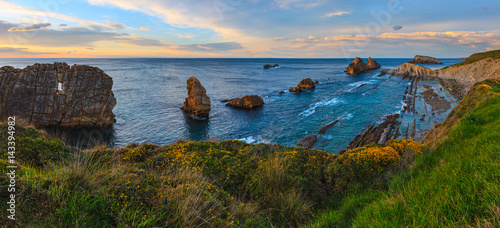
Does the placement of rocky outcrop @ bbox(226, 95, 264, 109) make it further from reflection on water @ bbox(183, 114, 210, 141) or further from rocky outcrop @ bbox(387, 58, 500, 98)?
rocky outcrop @ bbox(387, 58, 500, 98)

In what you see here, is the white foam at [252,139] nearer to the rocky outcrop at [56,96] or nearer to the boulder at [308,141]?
the boulder at [308,141]

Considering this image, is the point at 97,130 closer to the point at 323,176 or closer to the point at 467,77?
the point at 323,176

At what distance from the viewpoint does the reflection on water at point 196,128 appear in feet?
95.5

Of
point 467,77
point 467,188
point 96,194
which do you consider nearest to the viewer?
point 467,188

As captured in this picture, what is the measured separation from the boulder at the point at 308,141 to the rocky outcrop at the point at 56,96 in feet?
94.2

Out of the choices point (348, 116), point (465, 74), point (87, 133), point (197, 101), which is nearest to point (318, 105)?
point (348, 116)

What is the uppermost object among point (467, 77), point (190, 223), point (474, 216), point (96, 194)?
point (467, 77)

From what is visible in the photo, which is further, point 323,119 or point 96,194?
point 323,119

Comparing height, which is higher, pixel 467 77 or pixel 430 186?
pixel 467 77

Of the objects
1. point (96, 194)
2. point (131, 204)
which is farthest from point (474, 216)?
point (96, 194)

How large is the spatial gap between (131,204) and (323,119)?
106 ft

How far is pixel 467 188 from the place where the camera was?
314 centimetres

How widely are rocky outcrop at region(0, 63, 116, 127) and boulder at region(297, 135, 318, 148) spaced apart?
2872 cm

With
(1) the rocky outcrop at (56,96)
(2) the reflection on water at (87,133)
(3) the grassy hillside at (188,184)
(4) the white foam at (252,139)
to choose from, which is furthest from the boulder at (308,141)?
(1) the rocky outcrop at (56,96)
